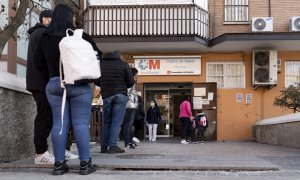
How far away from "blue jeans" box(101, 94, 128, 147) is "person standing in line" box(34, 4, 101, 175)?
8.54 ft

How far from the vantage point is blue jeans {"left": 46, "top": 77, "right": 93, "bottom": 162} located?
5.60 meters

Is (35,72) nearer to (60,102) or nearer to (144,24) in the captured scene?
(60,102)

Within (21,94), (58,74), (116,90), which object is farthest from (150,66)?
(58,74)

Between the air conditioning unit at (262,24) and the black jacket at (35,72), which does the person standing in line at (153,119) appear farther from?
the black jacket at (35,72)

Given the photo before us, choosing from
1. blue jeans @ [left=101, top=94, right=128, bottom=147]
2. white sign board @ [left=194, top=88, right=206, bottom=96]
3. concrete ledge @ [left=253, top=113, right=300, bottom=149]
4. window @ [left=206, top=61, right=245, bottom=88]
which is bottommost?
concrete ledge @ [left=253, top=113, right=300, bottom=149]

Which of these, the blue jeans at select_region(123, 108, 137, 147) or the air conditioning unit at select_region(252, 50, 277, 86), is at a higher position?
the air conditioning unit at select_region(252, 50, 277, 86)

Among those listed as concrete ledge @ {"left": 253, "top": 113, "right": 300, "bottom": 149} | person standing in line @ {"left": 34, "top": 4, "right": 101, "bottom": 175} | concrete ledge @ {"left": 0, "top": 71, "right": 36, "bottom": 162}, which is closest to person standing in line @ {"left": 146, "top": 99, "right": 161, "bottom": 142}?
concrete ledge @ {"left": 253, "top": 113, "right": 300, "bottom": 149}

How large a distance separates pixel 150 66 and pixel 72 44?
1540 centimetres

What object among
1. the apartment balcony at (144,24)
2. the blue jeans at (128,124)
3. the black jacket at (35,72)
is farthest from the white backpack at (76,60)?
the apartment balcony at (144,24)

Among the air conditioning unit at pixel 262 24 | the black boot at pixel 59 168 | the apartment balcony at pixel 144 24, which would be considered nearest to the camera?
the black boot at pixel 59 168

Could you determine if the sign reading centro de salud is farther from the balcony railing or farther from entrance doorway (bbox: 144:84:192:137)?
the balcony railing

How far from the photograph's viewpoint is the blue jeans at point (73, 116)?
560 centimetres

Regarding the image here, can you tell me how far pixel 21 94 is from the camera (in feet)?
24.1

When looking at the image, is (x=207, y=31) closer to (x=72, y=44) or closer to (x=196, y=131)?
(x=196, y=131)
